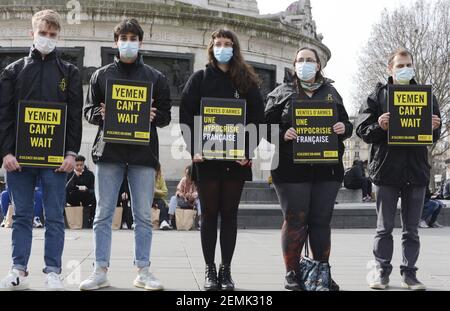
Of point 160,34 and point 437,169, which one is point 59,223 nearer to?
point 160,34

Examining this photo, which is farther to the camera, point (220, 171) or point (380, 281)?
point (380, 281)

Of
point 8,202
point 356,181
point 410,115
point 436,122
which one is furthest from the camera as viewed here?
point 356,181

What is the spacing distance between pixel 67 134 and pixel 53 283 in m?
1.48

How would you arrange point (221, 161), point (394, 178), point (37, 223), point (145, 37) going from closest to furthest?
1. point (221, 161)
2. point (394, 178)
3. point (37, 223)
4. point (145, 37)

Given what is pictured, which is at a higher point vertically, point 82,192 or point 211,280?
point 82,192

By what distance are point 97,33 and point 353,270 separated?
14179mm

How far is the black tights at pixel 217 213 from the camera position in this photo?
6.40 metres

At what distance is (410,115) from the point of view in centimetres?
688

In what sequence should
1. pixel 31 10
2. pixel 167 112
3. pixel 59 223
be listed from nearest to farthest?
pixel 59 223 < pixel 167 112 < pixel 31 10

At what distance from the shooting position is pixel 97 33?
65.6 ft

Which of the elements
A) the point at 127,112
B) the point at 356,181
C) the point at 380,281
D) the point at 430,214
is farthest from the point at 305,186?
the point at 356,181

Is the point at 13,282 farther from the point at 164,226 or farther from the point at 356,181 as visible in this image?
the point at 356,181

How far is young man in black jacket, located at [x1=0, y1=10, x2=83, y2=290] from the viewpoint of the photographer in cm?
623

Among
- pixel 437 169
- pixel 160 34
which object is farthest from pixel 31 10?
pixel 437 169
